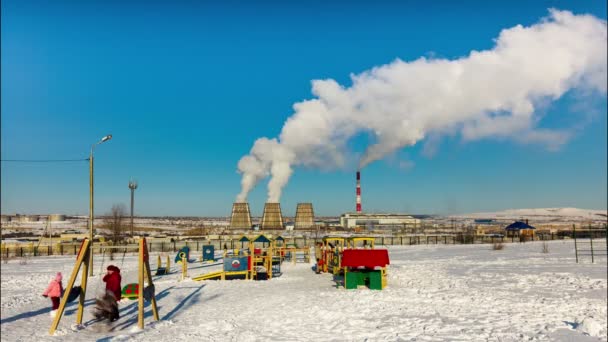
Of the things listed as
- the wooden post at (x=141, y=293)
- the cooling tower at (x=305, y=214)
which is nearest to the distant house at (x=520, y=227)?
the wooden post at (x=141, y=293)

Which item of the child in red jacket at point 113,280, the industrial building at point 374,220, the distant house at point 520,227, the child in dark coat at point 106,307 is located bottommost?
the industrial building at point 374,220

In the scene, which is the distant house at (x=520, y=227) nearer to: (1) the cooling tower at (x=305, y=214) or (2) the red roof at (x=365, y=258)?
(2) the red roof at (x=365, y=258)

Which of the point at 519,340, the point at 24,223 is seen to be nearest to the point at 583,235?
the point at 519,340

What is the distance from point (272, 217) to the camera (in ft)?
323

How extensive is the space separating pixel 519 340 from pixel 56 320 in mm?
9878

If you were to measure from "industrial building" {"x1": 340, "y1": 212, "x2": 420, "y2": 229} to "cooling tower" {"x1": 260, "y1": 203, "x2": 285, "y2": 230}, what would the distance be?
2525cm

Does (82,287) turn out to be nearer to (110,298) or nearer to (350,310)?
(110,298)

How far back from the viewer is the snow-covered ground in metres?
9.59

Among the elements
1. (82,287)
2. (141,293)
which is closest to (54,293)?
(82,287)

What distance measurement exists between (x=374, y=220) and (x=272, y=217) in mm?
41845

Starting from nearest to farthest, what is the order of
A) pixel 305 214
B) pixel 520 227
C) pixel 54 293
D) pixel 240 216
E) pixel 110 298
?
pixel 110 298, pixel 54 293, pixel 520 227, pixel 240 216, pixel 305 214

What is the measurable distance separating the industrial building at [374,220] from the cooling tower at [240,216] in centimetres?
3077

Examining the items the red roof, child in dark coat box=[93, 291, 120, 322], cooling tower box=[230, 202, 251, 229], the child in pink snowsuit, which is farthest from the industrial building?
child in dark coat box=[93, 291, 120, 322]

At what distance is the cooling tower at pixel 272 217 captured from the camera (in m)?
97.1
